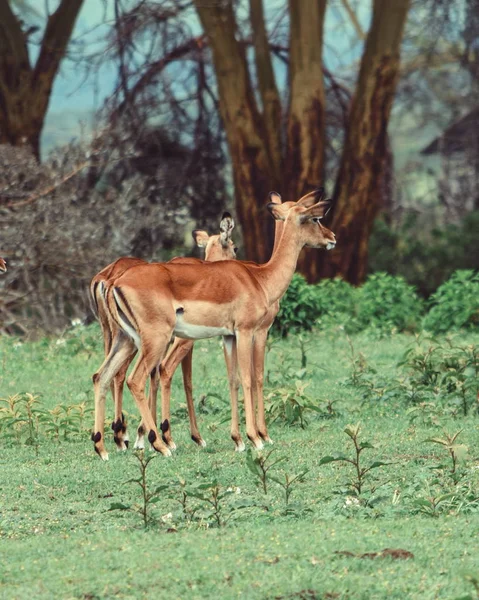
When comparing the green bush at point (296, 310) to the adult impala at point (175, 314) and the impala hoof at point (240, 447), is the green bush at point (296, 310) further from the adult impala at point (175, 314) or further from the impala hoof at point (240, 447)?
the impala hoof at point (240, 447)

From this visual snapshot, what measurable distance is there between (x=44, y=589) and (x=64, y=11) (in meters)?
16.5

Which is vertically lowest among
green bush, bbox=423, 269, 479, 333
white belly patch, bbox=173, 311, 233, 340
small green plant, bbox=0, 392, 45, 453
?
small green plant, bbox=0, 392, 45, 453

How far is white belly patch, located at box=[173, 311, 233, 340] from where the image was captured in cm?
868

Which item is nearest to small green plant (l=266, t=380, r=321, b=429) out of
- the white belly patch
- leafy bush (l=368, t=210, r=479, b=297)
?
the white belly patch

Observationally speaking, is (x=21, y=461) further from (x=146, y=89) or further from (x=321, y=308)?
(x=146, y=89)

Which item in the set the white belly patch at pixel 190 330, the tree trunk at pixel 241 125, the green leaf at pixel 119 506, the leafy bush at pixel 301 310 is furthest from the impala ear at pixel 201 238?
the tree trunk at pixel 241 125

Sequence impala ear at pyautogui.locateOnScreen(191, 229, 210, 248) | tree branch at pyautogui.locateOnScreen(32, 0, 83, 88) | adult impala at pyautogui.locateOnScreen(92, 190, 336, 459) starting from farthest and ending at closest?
tree branch at pyautogui.locateOnScreen(32, 0, 83, 88), impala ear at pyautogui.locateOnScreen(191, 229, 210, 248), adult impala at pyautogui.locateOnScreen(92, 190, 336, 459)

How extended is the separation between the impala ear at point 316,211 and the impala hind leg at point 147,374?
1.51m

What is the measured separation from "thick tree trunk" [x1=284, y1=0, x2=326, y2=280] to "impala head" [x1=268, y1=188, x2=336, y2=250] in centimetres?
881

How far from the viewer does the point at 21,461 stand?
28.6 feet

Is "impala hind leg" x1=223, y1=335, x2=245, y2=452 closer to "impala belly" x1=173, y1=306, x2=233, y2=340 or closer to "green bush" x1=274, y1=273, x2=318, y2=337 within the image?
"impala belly" x1=173, y1=306, x2=233, y2=340

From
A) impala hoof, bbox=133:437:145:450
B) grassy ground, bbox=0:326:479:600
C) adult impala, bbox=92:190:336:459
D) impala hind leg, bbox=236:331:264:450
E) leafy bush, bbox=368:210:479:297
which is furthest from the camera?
leafy bush, bbox=368:210:479:297

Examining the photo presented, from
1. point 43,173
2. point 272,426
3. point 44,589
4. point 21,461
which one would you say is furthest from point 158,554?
point 43,173

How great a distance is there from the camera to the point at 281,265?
30.5 feet
